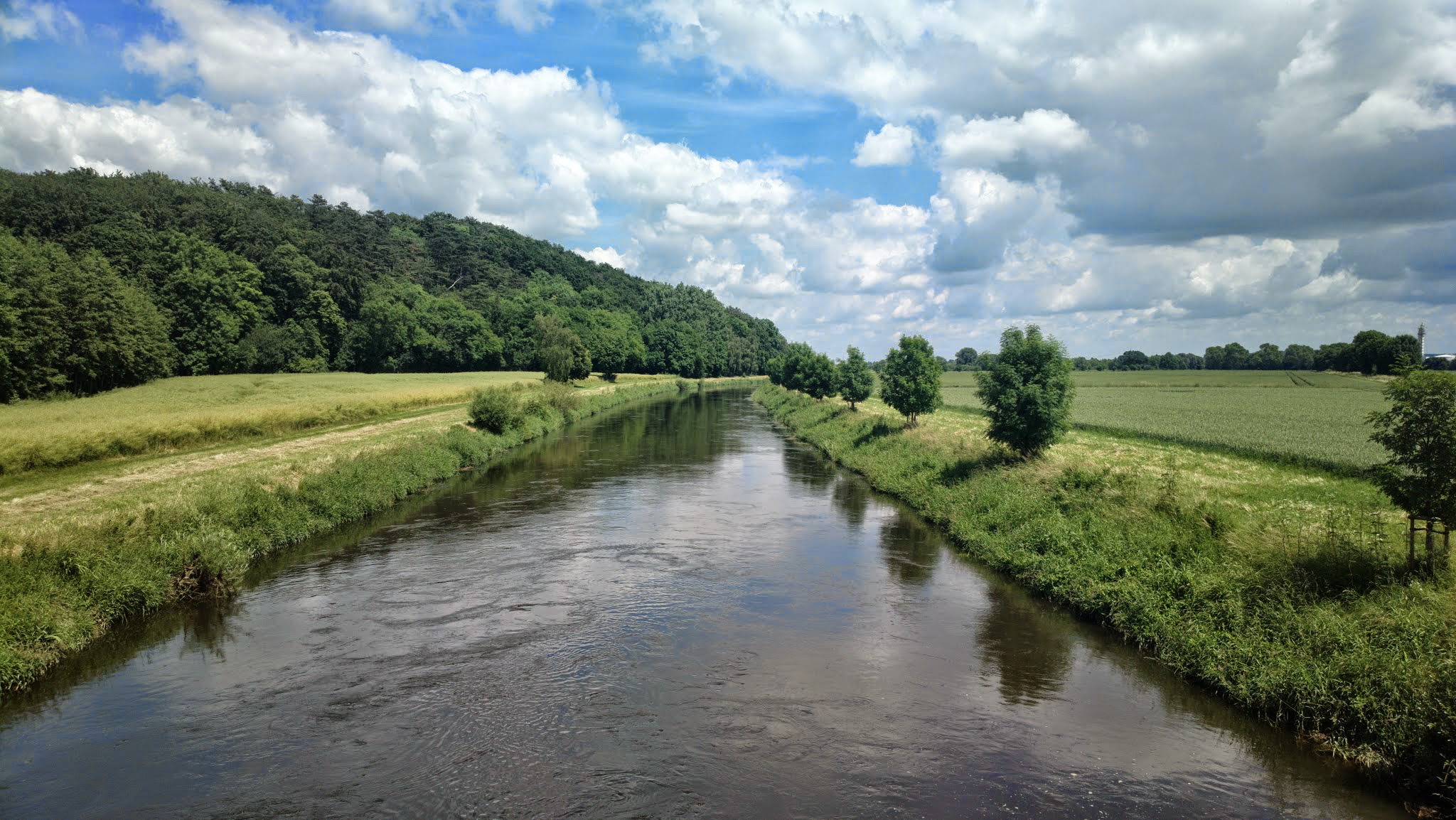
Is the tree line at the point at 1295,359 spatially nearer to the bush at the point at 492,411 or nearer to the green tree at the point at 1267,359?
the green tree at the point at 1267,359

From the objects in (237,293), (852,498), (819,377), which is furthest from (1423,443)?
(237,293)

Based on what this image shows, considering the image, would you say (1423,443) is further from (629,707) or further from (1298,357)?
(1298,357)

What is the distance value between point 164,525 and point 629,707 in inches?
491

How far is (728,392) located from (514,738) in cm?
11038

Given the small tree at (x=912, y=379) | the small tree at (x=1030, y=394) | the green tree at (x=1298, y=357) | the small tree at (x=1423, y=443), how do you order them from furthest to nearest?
the green tree at (x=1298, y=357), the small tree at (x=912, y=379), the small tree at (x=1030, y=394), the small tree at (x=1423, y=443)

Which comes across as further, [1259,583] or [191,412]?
[191,412]

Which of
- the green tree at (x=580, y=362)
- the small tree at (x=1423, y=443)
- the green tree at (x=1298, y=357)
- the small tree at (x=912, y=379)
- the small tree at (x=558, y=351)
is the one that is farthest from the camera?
the green tree at (x=1298, y=357)

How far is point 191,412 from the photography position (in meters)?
34.2

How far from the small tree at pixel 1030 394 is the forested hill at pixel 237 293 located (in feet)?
168

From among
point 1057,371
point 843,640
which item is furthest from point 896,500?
point 843,640

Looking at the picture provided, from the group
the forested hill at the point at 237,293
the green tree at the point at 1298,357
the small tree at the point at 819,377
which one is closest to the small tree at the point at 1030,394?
the small tree at the point at 819,377

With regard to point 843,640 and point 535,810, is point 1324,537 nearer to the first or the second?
point 843,640

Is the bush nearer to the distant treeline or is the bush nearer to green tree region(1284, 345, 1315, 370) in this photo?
the distant treeline

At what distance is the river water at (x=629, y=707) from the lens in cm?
895
